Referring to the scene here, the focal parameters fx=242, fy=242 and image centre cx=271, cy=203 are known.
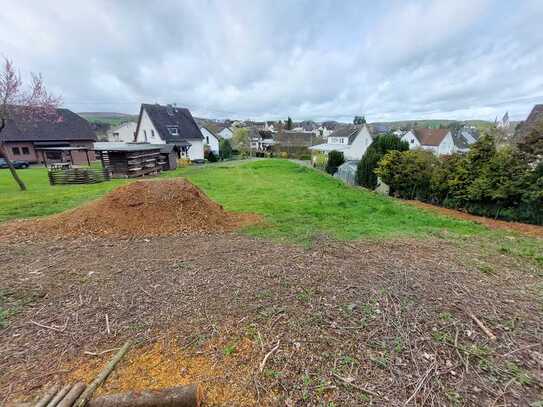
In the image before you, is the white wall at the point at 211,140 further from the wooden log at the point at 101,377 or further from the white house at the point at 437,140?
the wooden log at the point at 101,377

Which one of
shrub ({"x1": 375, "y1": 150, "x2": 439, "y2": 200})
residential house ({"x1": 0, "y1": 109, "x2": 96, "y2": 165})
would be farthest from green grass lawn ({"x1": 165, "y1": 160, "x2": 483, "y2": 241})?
residential house ({"x1": 0, "y1": 109, "x2": 96, "y2": 165})

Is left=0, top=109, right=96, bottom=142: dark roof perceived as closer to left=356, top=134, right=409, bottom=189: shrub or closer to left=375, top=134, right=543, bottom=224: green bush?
left=356, top=134, right=409, bottom=189: shrub

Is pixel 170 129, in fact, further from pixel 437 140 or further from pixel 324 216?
pixel 437 140

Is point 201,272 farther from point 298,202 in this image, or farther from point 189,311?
point 298,202

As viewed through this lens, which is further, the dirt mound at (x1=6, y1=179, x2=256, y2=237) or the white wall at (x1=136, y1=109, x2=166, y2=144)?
the white wall at (x1=136, y1=109, x2=166, y2=144)

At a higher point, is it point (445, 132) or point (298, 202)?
point (445, 132)

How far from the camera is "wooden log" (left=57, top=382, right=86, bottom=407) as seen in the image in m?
1.96

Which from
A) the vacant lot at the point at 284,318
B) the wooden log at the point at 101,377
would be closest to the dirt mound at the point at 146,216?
the vacant lot at the point at 284,318

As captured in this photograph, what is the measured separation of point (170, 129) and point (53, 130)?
Result: 13622 mm

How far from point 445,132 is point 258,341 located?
49893 millimetres

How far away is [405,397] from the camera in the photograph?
211cm

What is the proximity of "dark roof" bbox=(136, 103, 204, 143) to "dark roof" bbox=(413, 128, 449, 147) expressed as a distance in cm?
3735

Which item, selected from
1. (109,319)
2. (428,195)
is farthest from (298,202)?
(109,319)

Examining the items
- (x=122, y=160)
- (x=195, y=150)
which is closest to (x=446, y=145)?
(x=195, y=150)
